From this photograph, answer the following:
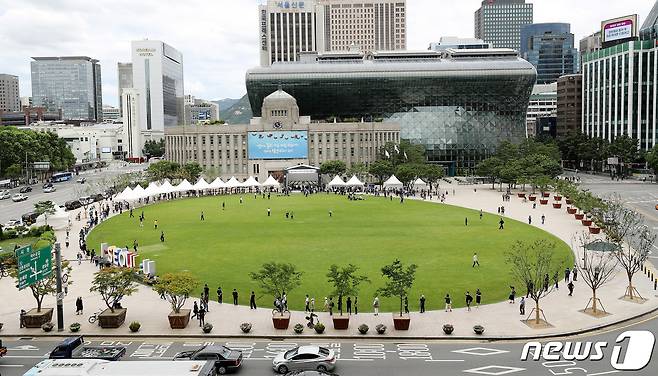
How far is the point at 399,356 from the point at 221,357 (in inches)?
317

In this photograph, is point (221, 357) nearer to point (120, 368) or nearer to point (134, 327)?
point (120, 368)

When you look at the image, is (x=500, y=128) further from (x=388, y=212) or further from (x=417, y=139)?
(x=388, y=212)

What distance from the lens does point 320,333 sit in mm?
30500

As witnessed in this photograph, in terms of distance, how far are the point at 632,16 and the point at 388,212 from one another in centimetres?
10635

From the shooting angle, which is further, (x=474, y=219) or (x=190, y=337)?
(x=474, y=219)

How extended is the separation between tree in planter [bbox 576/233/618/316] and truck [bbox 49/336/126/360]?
24.8 metres

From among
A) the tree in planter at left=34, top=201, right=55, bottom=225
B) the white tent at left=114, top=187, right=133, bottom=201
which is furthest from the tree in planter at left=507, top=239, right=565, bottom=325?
the white tent at left=114, top=187, right=133, bottom=201

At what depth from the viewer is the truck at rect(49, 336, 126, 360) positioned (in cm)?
2559

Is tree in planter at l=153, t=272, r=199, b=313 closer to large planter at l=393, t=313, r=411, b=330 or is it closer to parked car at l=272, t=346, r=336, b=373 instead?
parked car at l=272, t=346, r=336, b=373

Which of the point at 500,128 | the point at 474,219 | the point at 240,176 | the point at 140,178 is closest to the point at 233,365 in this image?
the point at 474,219

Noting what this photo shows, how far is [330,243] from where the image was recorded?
54188 mm

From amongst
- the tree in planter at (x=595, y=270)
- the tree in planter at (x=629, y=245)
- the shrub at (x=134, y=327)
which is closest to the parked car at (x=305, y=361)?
the shrub at (x=134, y=327)

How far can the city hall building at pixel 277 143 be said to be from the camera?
133375 millimetres

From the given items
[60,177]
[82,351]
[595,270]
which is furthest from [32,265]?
[60,177]
